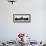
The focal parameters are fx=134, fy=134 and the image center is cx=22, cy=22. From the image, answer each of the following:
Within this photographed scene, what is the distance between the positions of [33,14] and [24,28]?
2.12 ft

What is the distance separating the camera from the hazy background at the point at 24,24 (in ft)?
17.0

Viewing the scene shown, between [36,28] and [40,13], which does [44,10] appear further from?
[36,28]

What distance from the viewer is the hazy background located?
17.0 ft

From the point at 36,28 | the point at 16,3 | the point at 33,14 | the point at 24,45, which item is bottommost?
the point at 24,45

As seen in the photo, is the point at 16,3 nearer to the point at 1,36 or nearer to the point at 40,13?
the point at 40,13

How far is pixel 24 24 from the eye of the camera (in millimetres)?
5223

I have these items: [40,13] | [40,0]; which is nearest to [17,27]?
[40,13]

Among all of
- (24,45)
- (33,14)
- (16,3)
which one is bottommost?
(24,45)

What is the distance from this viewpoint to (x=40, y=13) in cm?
521

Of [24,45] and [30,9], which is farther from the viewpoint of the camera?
[30,9]

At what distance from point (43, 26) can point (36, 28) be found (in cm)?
28

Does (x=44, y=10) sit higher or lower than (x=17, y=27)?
higher

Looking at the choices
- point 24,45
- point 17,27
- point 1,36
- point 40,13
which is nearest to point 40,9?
point 40,13

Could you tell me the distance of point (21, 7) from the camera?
17.2 feet
